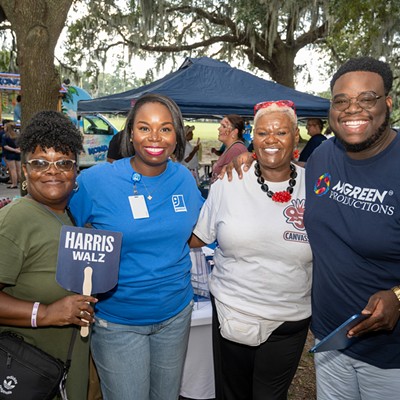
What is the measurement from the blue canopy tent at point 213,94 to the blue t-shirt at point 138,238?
4838 mm

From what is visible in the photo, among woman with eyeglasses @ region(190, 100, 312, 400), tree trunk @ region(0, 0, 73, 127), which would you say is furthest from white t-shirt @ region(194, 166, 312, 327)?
tree trunk @ region(0, 0, 73, 127)

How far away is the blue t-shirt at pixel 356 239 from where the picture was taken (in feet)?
5.33

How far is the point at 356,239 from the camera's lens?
1.67 meters

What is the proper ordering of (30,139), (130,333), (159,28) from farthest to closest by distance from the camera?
(159,28) → (130,333) → (30,139)

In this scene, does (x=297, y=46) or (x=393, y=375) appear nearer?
(x=393, y=375)

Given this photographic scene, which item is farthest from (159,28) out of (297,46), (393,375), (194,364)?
(393,375)

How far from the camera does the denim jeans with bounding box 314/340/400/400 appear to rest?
1.73 metres

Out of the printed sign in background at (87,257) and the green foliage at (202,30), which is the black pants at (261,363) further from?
the green foliage at (202,30)

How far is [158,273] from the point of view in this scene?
6.35 ft

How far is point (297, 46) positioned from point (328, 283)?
45.4 ft

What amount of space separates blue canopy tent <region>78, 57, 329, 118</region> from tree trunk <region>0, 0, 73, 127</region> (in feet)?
6.30

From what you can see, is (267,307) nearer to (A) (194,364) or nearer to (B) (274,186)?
(B) (274,186)

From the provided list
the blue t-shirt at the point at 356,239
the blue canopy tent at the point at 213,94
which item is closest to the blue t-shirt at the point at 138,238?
the blue t-shirt at the point at 356,239

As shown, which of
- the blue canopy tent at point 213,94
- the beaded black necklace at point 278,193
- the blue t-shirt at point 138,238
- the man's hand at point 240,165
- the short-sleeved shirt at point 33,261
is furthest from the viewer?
the blue canopy tent at point 213,94
